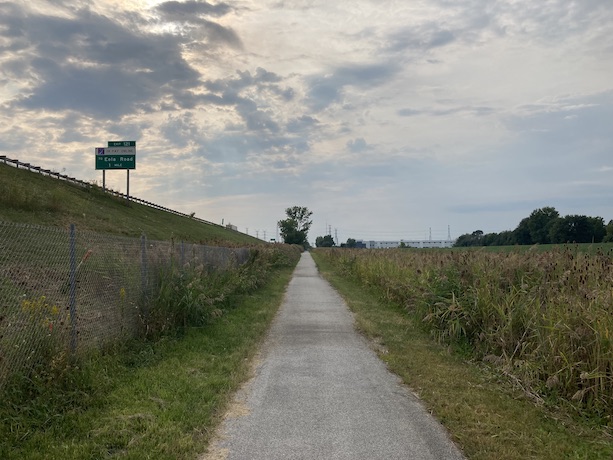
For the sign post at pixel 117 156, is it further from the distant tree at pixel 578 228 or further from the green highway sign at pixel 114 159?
the distant tree at pixel 578 228

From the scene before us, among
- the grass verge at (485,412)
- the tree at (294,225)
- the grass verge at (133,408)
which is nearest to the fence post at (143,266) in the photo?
the grass verge at (133,408)

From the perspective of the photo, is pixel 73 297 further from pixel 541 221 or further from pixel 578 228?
pixel 541 221

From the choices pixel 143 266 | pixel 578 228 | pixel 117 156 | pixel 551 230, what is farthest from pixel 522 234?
pixel 143 266

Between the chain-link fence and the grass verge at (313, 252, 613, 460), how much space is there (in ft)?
13.5

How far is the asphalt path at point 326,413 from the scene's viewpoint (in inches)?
155

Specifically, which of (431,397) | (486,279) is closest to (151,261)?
(431,397)

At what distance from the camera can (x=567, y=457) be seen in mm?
3867

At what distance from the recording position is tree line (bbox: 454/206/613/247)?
47603 millimetres

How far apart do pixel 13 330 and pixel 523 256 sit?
8433 mm

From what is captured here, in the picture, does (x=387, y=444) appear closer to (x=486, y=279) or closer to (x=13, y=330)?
(x=13, y=330)

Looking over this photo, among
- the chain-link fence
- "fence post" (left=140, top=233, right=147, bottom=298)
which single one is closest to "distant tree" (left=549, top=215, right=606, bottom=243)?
"fence post" (left=140, top=233, right=147, bottom=298)

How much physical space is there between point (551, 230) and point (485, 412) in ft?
179

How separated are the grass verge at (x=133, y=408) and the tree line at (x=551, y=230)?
33145 mm

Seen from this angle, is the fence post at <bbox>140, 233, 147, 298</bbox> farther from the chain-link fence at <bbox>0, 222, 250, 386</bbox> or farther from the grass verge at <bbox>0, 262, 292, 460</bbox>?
the grass verge at <bbox>0, 262, 292, 460</bbox>
